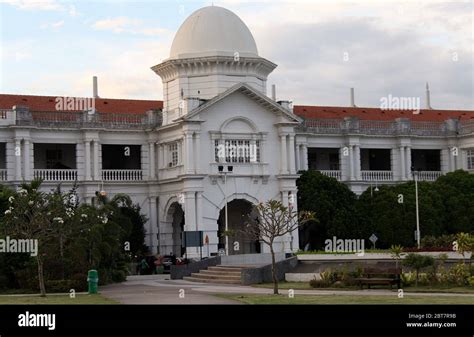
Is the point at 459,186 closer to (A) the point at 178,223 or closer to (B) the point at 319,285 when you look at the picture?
(A) the point at 178,223

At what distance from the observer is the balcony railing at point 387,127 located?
6331 centimetres

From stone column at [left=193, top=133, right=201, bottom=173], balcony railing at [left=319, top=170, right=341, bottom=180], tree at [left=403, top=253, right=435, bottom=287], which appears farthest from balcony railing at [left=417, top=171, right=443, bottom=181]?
tree at [left=403, top=253, right=435, bottom=287]

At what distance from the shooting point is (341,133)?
6341 centimetres

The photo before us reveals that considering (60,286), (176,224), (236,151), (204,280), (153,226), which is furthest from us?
(176,224)

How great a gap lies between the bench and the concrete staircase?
24.4 feet

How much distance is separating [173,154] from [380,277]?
2292 cm

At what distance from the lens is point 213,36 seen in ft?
189

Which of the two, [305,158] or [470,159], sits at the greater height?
[305,158]

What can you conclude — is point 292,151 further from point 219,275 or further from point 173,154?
point 219,275

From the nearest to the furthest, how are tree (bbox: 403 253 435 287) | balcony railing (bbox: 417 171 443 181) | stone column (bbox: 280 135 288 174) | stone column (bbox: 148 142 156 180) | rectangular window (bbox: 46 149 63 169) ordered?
tree (bbox: 403 253 435 287) < stone column (bbox: 280 135 288 174) < stone column (bbox: 148 142 156 180) < rectangular window (bbox: 46 149 63 169) < balcony railing (bbox: 417 171 443 181)

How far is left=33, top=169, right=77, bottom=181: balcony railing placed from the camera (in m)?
56.2

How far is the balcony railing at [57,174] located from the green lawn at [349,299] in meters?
26.5

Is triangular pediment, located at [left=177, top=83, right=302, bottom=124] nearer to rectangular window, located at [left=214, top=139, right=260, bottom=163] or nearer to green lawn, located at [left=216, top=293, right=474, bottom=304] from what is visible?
rectangular window, located at [left=214, top=139, right=260, bottom=163]

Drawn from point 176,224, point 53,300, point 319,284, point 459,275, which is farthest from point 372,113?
point 53,300
